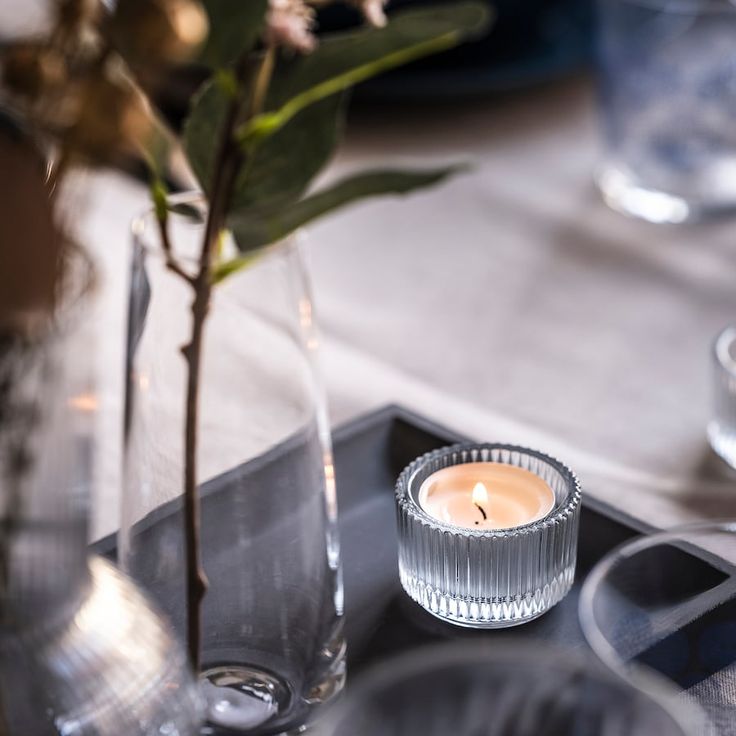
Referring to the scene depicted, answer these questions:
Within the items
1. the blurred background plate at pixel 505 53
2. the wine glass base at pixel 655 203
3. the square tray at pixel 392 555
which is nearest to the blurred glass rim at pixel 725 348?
the square tray at pixel 392 555

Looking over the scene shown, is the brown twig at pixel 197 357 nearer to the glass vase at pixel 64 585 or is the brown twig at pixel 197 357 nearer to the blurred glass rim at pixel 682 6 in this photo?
the glass vase at pixel 64 585

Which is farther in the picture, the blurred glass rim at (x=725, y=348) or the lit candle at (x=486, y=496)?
the blurred glass rim at (x=725, y=348)

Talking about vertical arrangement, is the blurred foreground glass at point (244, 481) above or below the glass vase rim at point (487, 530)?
Result: above

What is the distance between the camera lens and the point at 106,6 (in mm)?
239

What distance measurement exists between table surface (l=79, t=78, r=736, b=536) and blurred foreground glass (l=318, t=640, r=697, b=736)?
280 mm

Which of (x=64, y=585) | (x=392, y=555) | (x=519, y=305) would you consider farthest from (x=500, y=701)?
(x=519, y=305)

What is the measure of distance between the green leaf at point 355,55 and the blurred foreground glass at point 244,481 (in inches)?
1.5

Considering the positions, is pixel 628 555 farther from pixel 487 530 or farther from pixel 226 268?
pixel 226 268

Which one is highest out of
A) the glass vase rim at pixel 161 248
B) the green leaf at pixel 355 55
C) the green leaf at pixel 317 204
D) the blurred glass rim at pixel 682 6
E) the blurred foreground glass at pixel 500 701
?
the green leaf at pixel 355 55

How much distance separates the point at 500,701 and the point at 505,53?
2.24 ft

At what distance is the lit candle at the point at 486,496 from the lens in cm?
40

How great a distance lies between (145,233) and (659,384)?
0.38 metres

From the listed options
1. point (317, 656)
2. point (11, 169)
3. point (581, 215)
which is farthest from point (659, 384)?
point (11, 169)

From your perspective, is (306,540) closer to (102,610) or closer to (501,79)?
(102,610)
